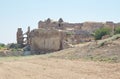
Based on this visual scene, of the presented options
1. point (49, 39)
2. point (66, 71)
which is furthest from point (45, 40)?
point (66, 71)

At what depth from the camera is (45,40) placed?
41.5 meters

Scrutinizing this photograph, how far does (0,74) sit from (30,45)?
29.3 meters

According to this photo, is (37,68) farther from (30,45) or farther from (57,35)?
(30,45)

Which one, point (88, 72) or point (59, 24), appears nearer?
point (88, 72)

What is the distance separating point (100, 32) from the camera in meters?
44.3

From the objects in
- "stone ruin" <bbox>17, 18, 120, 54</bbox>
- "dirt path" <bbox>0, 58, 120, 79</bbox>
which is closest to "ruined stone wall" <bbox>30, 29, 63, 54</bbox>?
"stone ruin" <bbox>17, 18, 120, 54</bbox>

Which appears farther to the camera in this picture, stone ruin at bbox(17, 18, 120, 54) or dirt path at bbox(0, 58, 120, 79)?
stone ruin at bbox(17, 18, 120, 54)

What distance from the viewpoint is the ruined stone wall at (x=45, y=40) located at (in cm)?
3903

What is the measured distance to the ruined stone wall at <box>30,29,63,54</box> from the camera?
128 feet

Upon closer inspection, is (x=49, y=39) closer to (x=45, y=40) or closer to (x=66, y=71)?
(x=45, y=40)

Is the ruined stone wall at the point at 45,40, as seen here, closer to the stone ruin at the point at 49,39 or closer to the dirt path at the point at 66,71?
the stone ruin at the point at 49,39

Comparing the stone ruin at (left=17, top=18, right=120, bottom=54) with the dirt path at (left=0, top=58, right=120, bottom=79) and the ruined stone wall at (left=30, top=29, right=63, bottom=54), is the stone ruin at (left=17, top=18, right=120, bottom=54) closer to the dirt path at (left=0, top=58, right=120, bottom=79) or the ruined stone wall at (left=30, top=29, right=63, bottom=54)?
the ruined stone wall at (left=30, top=29, right=63, bottom=54)

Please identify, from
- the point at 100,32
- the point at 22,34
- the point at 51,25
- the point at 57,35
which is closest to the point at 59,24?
the point at 51,25

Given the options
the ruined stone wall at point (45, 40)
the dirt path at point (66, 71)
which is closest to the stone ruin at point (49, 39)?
the ruined stone wall at point (45, 40)
